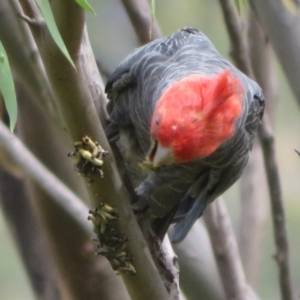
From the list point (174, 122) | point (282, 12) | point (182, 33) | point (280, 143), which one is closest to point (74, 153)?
point (174, 122)

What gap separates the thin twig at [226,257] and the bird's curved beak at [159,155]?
2.10 feet

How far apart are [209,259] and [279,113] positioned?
0.79m

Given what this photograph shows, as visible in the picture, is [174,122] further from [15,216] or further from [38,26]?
[15,216]

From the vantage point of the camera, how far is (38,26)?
788 mm

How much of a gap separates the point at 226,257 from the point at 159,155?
2.17 feet

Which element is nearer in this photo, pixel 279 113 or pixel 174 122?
pixel 174 122

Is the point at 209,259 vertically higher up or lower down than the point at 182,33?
lower down

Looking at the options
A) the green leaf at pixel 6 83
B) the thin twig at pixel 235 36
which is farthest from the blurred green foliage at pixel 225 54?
the green leaf at pixel 6 83

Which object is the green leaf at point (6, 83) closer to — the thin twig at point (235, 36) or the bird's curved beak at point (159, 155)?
the bird's curved beak at point (159, 155)

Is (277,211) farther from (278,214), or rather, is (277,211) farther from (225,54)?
(225,54)

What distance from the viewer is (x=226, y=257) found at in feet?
4.72

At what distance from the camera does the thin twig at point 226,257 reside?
1.42 metres

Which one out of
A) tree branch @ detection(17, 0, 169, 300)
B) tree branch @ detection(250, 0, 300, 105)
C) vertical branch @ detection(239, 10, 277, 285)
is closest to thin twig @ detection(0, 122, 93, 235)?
tree branch @ detection(17, 0, 169, 300)

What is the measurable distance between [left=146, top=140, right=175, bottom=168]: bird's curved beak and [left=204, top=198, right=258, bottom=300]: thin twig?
64 cm
